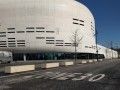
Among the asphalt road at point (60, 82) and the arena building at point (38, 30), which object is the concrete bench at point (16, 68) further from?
the arena building at point (38, 30)

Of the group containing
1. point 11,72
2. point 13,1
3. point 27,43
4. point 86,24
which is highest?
point 13,1

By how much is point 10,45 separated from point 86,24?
44762 millimetres

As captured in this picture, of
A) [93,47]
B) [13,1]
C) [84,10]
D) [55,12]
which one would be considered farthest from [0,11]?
[93,47]

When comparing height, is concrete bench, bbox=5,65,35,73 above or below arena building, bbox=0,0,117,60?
below

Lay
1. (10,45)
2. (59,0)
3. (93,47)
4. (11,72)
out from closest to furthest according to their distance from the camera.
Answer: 1. (11,72)
2. (10,45)
3. (59,0)
4. (93,47)

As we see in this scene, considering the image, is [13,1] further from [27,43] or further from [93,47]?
[93,47]

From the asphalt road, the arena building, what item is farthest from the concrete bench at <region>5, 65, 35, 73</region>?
the arena building

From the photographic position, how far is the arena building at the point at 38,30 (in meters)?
142

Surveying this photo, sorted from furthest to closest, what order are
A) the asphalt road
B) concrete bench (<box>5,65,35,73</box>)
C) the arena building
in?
the arena building → concrete bench (<box>5,65,35,73</box>) → the asphalt road

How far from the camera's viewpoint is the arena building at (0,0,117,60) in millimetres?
141625

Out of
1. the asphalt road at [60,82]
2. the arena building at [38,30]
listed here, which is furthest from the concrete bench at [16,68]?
the arena building at [38,30]

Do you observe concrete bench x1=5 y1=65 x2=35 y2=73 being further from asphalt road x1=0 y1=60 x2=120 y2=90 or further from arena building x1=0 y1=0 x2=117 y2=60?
arena building x1=0 y1=0 x2=117 y2=60

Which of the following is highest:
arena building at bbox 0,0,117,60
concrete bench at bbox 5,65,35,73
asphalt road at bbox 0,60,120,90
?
arena building at bbox 0,0,117,60

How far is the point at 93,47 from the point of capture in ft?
554
